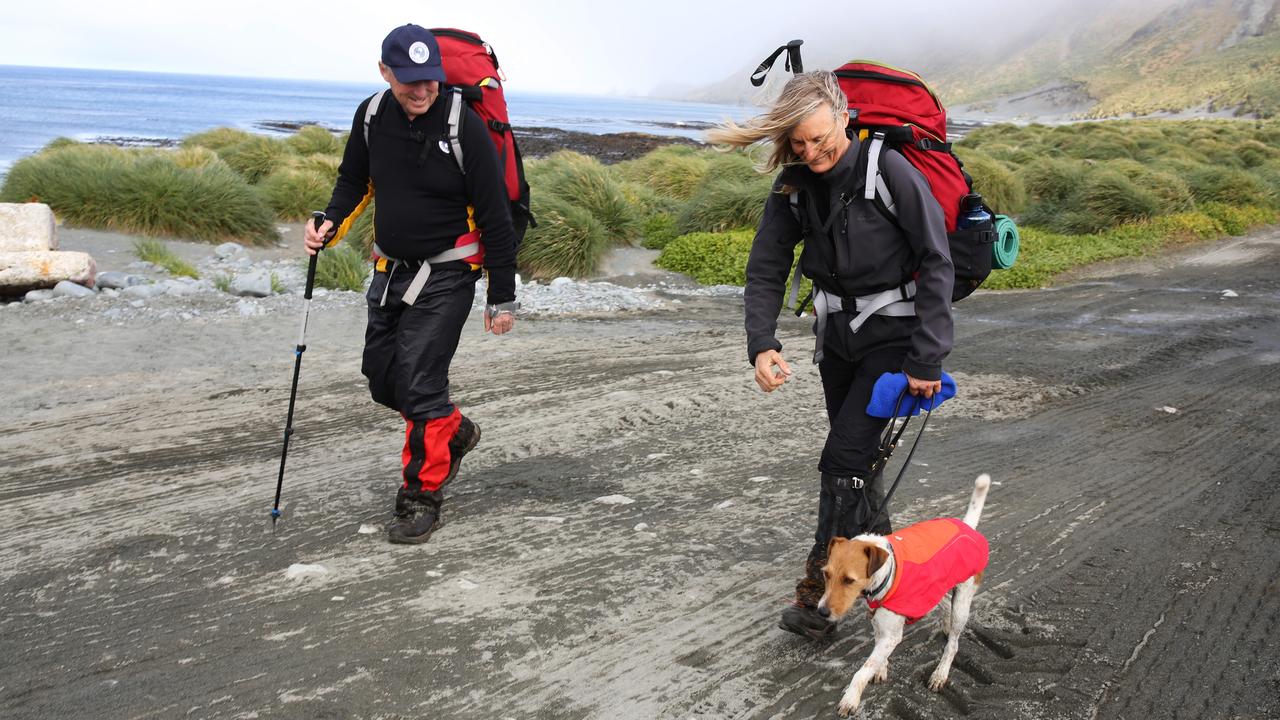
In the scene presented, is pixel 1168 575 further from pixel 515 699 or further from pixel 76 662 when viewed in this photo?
pixel 76 662

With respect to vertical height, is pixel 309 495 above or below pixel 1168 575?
below

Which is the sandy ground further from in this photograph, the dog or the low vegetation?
the low vegetation

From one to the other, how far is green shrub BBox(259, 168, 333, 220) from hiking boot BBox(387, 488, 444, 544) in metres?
11.2

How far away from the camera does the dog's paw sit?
321cm

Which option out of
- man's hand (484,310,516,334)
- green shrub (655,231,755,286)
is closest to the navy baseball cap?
man's hand (484,310,516,334)

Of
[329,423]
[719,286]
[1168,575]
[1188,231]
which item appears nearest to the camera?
[1168,575]

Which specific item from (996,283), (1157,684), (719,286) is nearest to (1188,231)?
(996,283)

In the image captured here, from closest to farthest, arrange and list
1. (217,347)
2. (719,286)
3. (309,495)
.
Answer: (309,495) → (217,347) → (719,286)

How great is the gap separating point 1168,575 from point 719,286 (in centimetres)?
798

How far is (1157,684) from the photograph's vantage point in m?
3.28

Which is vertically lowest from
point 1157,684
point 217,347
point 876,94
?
point 217,347

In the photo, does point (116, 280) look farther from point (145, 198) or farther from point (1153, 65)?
point (1153, 65)

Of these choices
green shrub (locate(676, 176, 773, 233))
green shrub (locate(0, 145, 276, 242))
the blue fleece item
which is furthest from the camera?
green shrub (locate(676, 176, 773, 233))

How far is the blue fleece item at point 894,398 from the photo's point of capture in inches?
124
